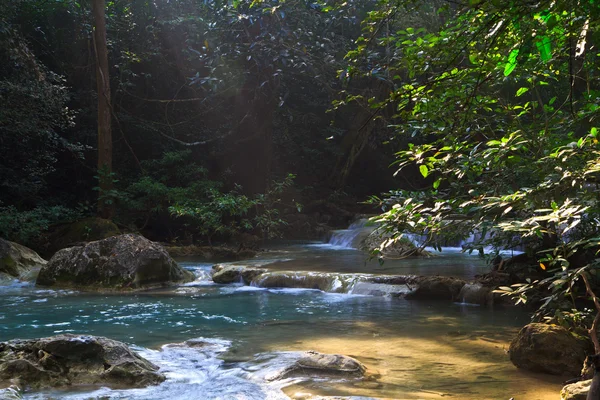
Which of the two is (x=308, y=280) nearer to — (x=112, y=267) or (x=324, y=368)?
(x=112, y=267)

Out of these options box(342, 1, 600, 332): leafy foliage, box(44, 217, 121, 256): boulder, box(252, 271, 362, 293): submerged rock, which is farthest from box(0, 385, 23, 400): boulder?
box(44, 217, 121, 256): boulder

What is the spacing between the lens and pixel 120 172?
59.0 ft

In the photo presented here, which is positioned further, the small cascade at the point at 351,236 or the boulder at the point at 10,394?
the small cascade at the point at 351,236

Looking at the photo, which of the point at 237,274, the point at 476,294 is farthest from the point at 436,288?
the point at 237,274

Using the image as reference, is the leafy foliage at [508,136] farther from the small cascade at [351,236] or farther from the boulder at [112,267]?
the small cascade at [351,236]

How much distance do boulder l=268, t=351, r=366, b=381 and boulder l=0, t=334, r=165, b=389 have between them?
1.08 metres

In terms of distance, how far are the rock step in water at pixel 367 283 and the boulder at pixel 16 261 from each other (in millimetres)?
3801

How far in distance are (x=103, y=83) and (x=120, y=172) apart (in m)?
3.75

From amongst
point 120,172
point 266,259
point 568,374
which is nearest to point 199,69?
point 120,172

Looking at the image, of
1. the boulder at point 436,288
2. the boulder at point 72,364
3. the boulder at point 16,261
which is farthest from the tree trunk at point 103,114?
the boulder at point 72,364

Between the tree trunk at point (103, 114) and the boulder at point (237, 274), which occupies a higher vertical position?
the tree trunk at point (103, 114)

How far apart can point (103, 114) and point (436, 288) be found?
10258 millimetres

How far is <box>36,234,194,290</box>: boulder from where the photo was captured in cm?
1030

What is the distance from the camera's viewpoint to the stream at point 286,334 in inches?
179
